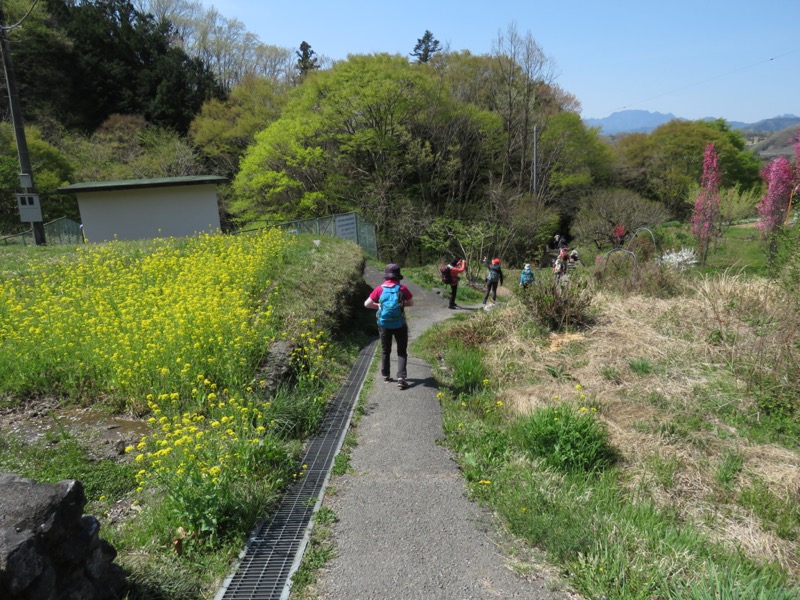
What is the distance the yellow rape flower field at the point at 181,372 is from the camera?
361 centimetres

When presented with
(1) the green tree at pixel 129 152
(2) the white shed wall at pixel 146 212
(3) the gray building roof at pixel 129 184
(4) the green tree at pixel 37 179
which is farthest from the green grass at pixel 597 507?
(1) the green tree at pixel 129 152

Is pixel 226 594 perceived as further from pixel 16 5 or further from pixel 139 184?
→ pixel 16 5

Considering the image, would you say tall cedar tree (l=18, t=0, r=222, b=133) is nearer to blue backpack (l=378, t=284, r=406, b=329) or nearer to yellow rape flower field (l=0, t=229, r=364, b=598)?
yellow rape flower field (l=0, t=229, r=364, b=598)

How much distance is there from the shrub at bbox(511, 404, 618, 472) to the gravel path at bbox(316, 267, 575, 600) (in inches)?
34.3

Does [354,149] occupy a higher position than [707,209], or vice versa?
[354,149]

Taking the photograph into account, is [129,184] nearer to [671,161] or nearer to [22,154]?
[22,154]

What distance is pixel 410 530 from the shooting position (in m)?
3.78

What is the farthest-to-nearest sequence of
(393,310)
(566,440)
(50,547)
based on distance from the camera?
(393,310), (566,440), (50,547)

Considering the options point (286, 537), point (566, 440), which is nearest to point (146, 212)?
point (286, 537)

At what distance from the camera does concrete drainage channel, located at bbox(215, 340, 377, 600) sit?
318 centimetres

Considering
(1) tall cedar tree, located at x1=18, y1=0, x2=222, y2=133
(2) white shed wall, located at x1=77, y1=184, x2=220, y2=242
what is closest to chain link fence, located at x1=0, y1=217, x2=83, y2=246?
(2) white shed wall, located at x1=77, y1=184, x2=220, y2=242

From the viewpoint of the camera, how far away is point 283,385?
605cm

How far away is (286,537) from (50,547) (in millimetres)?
1579

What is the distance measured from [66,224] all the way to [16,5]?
2141 cm
